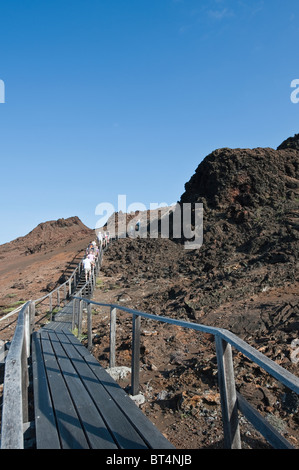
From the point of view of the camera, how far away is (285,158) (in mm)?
26562

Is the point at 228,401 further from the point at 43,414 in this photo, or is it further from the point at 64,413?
the point at 43,414

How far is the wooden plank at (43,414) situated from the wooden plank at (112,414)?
0.39m

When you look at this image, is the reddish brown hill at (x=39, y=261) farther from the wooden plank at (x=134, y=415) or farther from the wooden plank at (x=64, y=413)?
the wooden plank at (x=134, y=415)

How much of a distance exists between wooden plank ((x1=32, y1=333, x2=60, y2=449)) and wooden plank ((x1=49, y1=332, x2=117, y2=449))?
0.21 meters

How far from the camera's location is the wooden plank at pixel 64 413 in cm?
223

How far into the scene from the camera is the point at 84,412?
2711 mm

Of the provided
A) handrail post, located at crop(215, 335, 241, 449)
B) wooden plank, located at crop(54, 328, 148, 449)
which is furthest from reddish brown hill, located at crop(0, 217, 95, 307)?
handrail post, located at crop(215, 335, 241, 449)

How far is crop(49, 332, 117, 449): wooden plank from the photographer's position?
2223 millimetres

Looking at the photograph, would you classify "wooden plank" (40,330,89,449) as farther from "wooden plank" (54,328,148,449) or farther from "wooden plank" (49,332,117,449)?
"wooden plank" (54,328,148,449)

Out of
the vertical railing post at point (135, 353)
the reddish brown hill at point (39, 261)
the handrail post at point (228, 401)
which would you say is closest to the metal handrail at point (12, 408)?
the handrail post at point (228, 401)

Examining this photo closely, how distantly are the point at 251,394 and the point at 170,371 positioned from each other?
5.52ft
